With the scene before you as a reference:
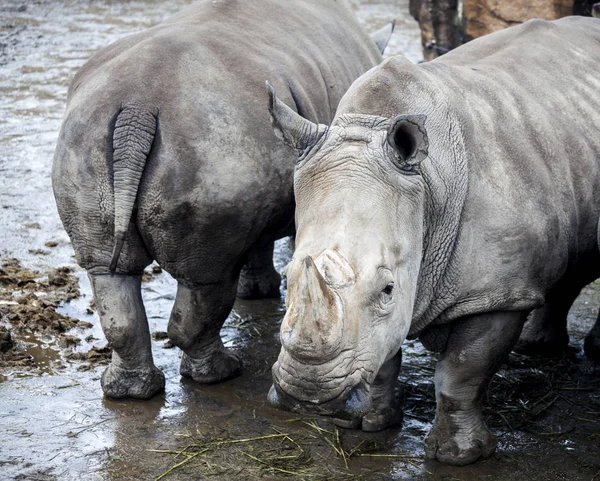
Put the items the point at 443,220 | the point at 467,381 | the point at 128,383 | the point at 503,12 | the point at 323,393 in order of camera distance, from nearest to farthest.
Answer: the point at 323,393 → the point at 443,220 → the point at 467,381 → the point at 128,383 → the point at 503,12

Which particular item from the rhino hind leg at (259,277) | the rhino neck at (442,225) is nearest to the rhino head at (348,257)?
the rhino neck at (442,225)

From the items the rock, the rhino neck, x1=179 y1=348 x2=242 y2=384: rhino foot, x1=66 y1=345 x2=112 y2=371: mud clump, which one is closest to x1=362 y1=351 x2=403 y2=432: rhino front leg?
the rhino neck

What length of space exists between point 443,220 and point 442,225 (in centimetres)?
2

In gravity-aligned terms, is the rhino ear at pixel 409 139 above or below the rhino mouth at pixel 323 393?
above

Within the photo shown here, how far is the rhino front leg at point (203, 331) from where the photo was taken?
17.7ft

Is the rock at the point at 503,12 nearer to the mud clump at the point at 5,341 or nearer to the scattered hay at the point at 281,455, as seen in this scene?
the scattered hay at the point at 281,455

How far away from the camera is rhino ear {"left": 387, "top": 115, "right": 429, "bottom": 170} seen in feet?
13.0

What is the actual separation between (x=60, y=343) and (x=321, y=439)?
1.85 m

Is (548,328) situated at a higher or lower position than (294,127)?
lower

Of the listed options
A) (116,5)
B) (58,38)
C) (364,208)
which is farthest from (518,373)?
(116,5)

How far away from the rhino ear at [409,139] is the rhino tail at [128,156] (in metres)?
1.41

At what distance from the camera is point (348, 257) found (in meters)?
3.71

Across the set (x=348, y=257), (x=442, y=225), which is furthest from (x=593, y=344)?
(x=348, y=257)

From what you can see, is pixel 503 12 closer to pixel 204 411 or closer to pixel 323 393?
pixel 204 411
